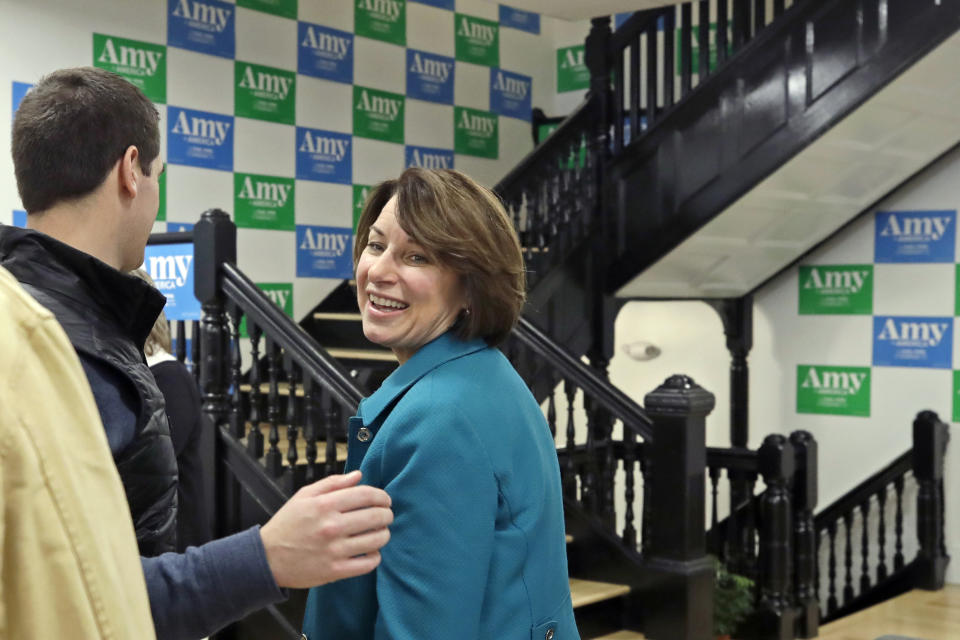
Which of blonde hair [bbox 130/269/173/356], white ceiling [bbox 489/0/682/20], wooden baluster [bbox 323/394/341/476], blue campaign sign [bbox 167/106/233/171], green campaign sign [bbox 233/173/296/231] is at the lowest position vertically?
wooden baluster [bbox 323/394/341/476]

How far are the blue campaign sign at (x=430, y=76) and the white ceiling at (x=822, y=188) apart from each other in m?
2.45

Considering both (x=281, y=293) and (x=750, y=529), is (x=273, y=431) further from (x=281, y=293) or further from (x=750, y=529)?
(x=281, y=293)

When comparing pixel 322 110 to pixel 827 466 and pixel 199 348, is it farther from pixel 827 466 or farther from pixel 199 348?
pixel 827 466

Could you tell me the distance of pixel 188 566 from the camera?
3.93 ft

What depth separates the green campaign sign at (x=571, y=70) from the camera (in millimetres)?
8805

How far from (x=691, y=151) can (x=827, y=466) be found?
8.15 ft

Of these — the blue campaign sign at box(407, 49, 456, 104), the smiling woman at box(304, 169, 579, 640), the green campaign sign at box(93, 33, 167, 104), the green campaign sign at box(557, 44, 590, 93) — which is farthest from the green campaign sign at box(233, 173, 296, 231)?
the smiling woman at box(304, 169, 579, 640)

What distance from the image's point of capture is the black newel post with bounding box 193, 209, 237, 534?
415 cm

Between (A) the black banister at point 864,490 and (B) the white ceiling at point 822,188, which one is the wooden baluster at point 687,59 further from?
(A) the black banister at point 864,490

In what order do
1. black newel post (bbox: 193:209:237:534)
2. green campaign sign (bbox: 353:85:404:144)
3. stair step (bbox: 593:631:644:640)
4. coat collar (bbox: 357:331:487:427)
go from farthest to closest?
green campaign sign (bbox: 353:85:404:144), stair step (bbox: 593:631:644:640), black newel post (bbox: 193:209:237:534), coat collar (bbox: 357:331:487:427)

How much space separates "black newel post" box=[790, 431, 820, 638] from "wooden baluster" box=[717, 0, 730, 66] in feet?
7.06

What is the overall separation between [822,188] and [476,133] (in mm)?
3089

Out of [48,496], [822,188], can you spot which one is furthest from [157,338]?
[822,188]

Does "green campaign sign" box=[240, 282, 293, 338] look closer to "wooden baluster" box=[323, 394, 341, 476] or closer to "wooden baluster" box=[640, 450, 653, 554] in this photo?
"wooden baluster" box=[323, 394, 341, 476]
